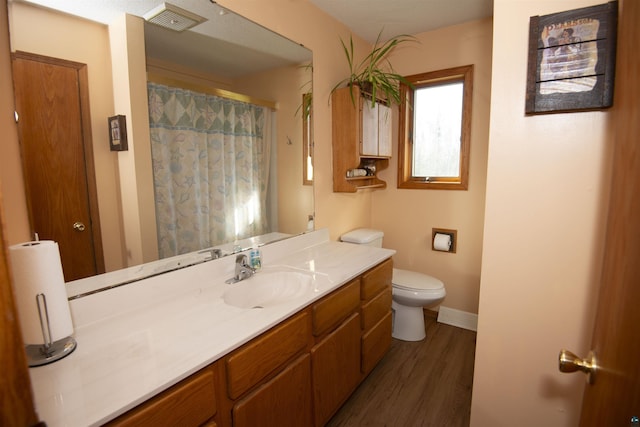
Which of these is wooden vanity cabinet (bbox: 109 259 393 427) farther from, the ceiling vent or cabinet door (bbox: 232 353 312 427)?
the ceiling vent

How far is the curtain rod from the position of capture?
55.2 inches

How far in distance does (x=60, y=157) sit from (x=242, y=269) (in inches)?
34.4

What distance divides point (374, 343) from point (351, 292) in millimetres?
550

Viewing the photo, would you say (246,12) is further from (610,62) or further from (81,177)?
(610,62)

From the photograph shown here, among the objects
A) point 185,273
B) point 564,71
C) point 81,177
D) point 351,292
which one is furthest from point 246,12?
point 351,292

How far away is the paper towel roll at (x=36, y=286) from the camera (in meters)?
0.87

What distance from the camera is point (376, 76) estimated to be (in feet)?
8.10

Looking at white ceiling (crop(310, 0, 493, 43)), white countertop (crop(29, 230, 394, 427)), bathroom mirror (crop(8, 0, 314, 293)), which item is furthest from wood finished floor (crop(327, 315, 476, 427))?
white ceiling (crop(310, 0, 493, 43))

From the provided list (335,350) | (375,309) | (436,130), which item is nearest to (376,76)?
(436,130)

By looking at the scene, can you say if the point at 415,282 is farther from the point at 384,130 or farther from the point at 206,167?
the point at 206,167

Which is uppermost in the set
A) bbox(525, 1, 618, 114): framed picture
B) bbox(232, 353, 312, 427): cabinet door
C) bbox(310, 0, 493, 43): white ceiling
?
bbox(310, 0, 493, 43): white ceiling

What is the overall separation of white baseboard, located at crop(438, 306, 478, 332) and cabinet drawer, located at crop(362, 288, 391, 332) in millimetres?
929

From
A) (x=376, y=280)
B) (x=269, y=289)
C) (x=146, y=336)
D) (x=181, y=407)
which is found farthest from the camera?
(x=376, y=280)

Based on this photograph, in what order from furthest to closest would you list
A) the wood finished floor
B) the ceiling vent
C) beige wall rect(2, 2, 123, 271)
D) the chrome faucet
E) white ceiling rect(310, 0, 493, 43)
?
white ceiling rect(310, 0, 493, 43) → the wood finished floor → the chrome faucet → the ceiling vent → beige wall rect(2, 2, 123, 271)
